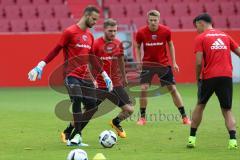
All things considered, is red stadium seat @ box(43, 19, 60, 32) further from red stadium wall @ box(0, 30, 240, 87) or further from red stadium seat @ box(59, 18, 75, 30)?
red stadium wall @ box(0, 30, 240, 87)

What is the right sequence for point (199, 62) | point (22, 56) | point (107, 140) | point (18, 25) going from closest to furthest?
point (199, 62) < point (107, 140) < point (22, 56) < point (18, 25)

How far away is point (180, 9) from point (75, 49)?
1863 cm

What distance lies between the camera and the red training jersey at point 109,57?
1344cm

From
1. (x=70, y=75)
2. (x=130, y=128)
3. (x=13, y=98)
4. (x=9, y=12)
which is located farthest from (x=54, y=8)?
(x=70, y=75)

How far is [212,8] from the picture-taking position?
30.4 metres

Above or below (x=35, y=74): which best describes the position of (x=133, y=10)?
below

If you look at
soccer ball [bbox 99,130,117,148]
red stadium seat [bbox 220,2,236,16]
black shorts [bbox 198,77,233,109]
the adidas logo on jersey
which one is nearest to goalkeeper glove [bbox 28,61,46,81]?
soccer ball [bbox 99,130,117,148]

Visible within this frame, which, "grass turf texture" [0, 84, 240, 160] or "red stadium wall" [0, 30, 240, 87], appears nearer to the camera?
"grass turf texture" [0, 84, 240, 160]

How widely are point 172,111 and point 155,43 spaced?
2.82 m

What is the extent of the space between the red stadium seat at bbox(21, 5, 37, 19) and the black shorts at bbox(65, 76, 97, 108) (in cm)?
1706

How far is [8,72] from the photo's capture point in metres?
26.0

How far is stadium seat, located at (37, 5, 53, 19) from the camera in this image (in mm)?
28711

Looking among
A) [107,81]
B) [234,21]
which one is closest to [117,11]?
[234,21]

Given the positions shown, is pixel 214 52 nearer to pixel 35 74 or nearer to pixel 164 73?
pixel 35 74
